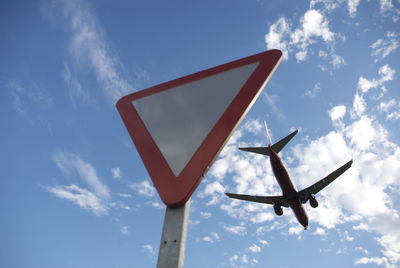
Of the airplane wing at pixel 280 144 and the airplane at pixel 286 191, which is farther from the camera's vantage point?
the airplane wing at pixel 280 144

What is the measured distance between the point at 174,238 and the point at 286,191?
1748 centimetres

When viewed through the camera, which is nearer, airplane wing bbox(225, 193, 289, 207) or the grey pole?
the grey pole

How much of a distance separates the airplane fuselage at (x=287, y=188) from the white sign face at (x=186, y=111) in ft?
47.5

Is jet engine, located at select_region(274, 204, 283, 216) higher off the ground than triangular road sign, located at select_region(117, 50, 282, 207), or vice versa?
jet engine, located at select_region(274, 204, 283, 216)

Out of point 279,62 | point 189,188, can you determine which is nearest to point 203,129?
point 189,188

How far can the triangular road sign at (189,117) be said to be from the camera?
9.28ft

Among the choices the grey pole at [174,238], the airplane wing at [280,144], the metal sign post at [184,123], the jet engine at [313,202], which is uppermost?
the airplane wing at [280,144]

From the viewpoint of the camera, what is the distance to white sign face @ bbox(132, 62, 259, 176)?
9.93 feet

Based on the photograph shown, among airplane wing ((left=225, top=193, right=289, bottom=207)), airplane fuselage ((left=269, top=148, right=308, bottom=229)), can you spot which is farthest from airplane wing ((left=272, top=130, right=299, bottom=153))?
airplane wing ((left=225, top=193, right=289, bottom=207))

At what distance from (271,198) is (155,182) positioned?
19.4 metres

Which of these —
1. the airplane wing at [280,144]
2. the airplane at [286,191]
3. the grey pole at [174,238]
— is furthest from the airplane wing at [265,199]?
the grey pole at [174,238]

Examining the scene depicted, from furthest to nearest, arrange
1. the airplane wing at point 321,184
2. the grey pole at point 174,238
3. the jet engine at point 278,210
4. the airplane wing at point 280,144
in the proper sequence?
the jet engine at point 278,210
the airplane wing at point 280,144
the airplane wing at point 321,184
the grey pole at point 174,238

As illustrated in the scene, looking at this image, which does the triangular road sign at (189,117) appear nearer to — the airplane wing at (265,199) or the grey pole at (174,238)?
the grey pole at (174,238)

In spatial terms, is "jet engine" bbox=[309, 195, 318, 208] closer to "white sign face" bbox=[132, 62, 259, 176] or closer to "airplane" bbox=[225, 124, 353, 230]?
"airplane" bbox=[225, 124, 353, 230]
